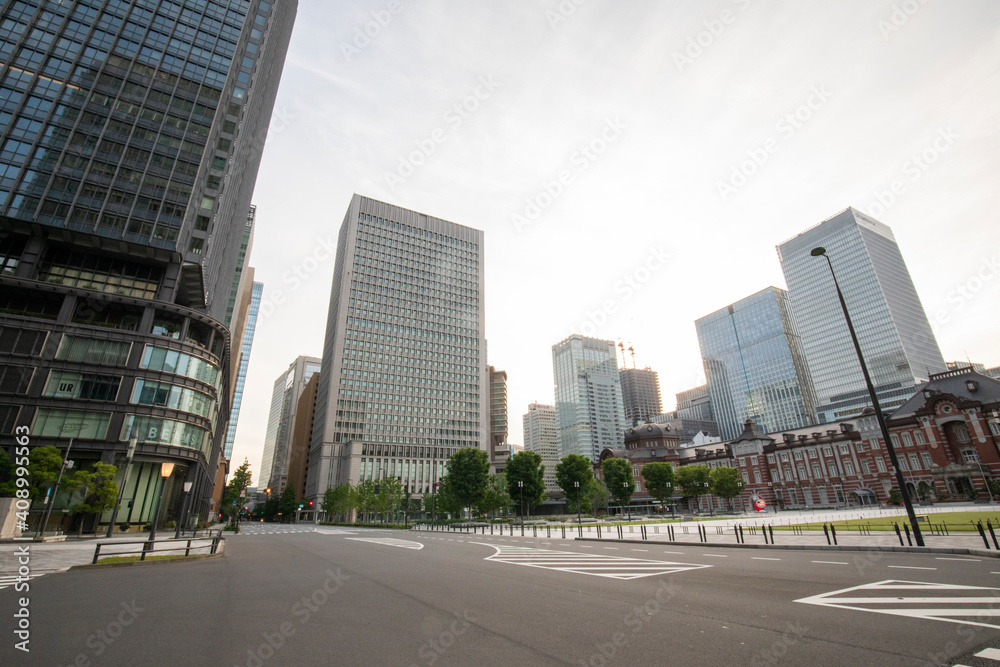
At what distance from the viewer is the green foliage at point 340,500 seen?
9462cm

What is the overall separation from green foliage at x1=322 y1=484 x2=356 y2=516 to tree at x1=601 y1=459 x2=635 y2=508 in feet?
171

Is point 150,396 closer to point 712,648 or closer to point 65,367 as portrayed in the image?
point 65,367

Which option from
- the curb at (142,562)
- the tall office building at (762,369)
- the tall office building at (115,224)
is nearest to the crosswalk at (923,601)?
the curb at (142,562)

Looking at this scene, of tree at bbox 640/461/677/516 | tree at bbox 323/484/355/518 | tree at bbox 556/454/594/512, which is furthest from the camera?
tree at bbox 323/484/355/518

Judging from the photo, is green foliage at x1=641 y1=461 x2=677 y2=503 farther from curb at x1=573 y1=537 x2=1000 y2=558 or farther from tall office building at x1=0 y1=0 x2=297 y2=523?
tall office building at x1=0 y1=0 x2=297 y2=523

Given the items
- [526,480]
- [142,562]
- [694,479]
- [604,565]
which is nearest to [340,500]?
[526,480]

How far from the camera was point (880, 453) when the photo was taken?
213ft

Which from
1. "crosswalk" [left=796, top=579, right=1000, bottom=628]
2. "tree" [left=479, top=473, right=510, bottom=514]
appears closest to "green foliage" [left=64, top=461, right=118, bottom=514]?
"crosswalk" [left=796, top=579, right=1000, bottom=628]

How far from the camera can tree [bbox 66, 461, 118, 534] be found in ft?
116

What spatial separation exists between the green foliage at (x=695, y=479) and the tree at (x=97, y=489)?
249 ft

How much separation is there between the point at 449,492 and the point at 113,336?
176 feet

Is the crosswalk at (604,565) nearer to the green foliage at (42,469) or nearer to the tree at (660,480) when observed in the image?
the green foliage at (42,469)

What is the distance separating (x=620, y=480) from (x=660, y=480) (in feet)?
22.8

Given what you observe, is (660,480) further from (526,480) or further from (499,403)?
(499,403)
